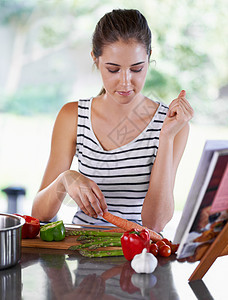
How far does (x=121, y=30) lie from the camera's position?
2145 mm

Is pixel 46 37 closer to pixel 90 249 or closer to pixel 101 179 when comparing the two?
pixel 101 179

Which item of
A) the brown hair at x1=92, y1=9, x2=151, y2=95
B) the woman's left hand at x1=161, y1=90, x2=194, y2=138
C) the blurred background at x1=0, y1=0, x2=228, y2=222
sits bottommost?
the blurred background at x1=0, y1=0, x2=228, y2=222

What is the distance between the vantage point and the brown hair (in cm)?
214

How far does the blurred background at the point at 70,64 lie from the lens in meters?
7.04

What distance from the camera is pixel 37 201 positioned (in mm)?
2314

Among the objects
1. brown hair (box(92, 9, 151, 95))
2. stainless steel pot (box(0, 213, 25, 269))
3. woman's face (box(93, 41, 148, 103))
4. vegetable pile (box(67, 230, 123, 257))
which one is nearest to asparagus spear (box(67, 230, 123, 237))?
vegetable pile (box(67, 230, 123, 257))

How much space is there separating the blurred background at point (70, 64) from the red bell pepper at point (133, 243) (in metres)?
5.30

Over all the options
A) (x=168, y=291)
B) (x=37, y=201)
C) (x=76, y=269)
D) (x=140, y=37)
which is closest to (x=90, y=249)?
(x=76, y=269)

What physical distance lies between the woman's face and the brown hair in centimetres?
3

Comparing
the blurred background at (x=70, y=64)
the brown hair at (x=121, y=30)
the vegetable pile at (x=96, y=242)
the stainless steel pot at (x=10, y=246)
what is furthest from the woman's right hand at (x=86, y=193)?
the blurred background at (x=70, y=64)

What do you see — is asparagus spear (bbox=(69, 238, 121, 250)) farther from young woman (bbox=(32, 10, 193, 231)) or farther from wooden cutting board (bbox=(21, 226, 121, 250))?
young woman (bbox=(32, 10, 193, 231))

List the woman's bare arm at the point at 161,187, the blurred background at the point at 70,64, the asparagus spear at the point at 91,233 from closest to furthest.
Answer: the asparagus spear at the point at 91,233 < the woman's bare arm at the point at 161,187 < the blurred background at the point at 70,64

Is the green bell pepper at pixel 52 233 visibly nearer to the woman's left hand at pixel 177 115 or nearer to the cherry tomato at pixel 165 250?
the cherry tomato at pixel 165 250

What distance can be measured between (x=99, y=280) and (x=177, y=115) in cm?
90
